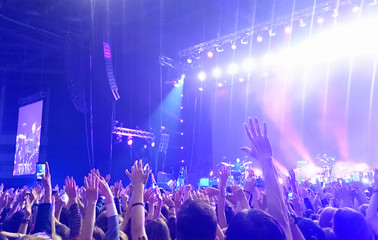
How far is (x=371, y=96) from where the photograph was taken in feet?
50.9

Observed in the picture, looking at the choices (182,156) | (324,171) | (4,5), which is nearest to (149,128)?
(182,156)

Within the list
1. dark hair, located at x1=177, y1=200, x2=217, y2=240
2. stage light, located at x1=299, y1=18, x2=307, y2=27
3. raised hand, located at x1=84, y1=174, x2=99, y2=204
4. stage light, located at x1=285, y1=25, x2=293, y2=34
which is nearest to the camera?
dark hair, located at x1=177, y1=200, x2=217, y2=240

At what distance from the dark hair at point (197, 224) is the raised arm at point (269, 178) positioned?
52 centimetres

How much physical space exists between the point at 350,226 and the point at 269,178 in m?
0.78

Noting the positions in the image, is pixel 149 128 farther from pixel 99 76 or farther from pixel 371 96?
pixel 371 96

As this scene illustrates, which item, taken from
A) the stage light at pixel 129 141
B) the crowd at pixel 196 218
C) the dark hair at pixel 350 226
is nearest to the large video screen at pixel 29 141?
the stage light at pixel 129 141

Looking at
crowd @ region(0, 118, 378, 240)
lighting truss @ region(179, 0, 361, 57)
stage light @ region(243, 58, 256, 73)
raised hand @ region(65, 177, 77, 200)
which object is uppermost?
lighting truss @ region(179, 0, 361, 57)

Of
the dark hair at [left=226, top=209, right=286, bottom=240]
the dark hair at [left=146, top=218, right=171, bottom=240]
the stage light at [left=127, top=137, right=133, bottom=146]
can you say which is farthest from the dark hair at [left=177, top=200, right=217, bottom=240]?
the stage light at [left=127, top=137, right=133, bottom=146]

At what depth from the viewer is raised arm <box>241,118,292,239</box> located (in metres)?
2.10

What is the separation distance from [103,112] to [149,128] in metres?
3.09

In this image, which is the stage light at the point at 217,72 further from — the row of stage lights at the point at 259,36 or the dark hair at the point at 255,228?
the dark hair at the point at 255,228

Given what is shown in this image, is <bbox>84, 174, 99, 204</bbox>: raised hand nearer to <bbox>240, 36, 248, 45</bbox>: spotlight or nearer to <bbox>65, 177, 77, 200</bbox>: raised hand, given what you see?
<bbox>65, 177, 77, 200</bbox>: raised hand

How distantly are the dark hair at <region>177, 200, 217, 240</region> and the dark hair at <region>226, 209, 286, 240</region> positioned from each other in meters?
0.26

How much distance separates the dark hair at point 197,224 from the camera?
5.74 ft
